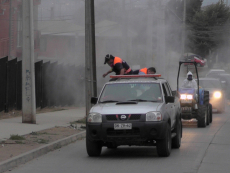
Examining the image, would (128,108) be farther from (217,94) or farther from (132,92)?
(217,94)

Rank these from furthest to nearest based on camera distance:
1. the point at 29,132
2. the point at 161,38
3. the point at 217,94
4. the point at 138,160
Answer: the point at 161,38
the point at 217,94
the point at 29,132
the point at 138,160

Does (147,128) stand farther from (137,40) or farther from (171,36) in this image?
(171,36)

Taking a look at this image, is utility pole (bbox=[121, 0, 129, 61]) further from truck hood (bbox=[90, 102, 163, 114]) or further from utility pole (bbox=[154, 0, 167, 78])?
truck hood (bbox=[90, 102, 163, 114])

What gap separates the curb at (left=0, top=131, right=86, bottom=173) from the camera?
27.5 feet

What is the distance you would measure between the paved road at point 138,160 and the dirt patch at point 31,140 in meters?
0.42

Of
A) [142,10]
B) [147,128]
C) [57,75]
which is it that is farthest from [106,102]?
[142,10]

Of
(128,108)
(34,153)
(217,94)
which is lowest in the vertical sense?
(34,153)

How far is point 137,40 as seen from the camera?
32531 mm

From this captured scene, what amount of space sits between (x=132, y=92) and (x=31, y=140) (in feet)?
8.60

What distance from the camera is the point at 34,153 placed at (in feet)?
→ 32.1

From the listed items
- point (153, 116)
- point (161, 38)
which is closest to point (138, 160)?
point (153, 116)

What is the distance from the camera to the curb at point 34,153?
8391 millimetres

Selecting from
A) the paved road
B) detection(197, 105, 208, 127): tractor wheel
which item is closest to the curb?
the paved road

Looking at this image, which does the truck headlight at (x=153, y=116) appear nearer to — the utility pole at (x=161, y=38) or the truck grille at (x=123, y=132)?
the truck grille at (x=123, y=132)
